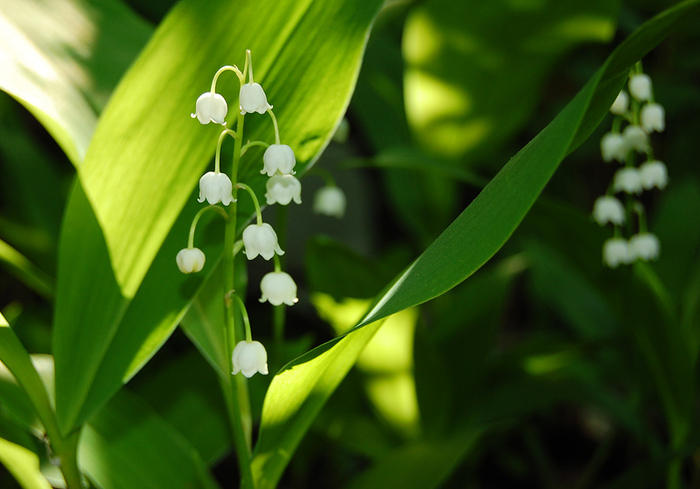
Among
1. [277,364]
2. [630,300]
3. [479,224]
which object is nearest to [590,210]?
[630,300]

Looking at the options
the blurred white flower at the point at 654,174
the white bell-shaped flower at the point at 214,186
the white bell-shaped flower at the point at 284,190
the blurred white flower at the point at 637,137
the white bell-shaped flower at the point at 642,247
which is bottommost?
the white bell-shaped flower at the point at 214,186

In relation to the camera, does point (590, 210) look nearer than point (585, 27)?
No

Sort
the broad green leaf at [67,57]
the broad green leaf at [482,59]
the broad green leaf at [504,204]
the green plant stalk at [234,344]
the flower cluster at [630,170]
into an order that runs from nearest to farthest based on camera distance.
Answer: the broad green leaf at [504,204] < the green plant stalk at [234,344] < the broad green leaf at [67,57] < the flower cluster at [630,170] < the broad green leaf at [482,59]

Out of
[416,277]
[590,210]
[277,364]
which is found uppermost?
[590,210]

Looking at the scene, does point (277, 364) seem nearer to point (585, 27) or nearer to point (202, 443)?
point (202, 443)

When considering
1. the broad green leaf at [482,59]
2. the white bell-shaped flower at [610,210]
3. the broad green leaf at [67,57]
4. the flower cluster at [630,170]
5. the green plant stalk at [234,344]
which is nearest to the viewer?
the green plant stalk at [234,344]

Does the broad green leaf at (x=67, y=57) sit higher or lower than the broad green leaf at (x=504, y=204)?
lower

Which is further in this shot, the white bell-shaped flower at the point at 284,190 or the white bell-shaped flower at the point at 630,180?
the white bell-shaped flower at the point at 630,180

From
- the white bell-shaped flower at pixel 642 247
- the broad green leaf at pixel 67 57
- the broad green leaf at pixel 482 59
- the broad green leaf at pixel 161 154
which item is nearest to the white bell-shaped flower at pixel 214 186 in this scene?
the broad green leaf at pixel 161 154

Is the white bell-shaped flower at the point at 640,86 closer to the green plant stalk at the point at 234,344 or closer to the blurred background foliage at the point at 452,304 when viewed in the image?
the blurred background foliage at the point at 452,304
